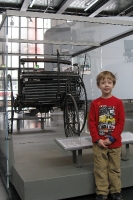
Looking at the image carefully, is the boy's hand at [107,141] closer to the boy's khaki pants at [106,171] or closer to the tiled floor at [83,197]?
the boy's khaki pants at [106,171]

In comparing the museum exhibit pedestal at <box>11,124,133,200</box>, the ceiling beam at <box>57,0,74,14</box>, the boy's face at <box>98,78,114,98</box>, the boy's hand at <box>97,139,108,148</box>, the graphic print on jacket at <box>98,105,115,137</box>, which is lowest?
the museum exhibit pedestal at <box>11,124,133,200</box>

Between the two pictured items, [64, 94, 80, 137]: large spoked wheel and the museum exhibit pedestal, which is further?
[64, 94, 80, 137]: large spoked wheel

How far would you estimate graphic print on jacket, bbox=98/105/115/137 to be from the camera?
2959 mm

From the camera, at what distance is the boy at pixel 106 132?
116 inches

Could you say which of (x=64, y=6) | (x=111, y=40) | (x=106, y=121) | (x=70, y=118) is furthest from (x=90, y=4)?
(x=106, y=121)

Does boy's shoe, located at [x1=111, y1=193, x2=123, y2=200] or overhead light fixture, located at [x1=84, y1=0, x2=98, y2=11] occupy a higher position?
overhead light fixture, located at [x1=84, y1=0, x2=98, y2=11]

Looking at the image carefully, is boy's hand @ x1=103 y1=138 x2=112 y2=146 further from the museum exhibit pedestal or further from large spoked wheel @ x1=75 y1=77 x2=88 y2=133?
large spoked wheel @ x1=75 y1=77 x2=88 y2=133

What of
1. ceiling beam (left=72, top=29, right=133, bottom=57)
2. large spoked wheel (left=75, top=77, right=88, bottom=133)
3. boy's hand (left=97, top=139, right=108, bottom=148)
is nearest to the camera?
boy's hand (left=97, top=139, right=108, bottom=148)

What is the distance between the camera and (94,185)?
319 centimetres

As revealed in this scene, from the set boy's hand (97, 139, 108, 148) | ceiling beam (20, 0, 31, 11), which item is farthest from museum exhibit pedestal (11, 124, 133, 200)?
ceiling beam (20, 0, 31, 11)

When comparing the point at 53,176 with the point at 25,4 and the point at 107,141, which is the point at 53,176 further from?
the point at 25,4

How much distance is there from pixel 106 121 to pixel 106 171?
51cm

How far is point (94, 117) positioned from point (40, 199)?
0.97 meters

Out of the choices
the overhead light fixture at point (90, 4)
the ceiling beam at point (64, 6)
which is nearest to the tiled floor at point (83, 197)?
the ceiling beam at point (64, 6)
